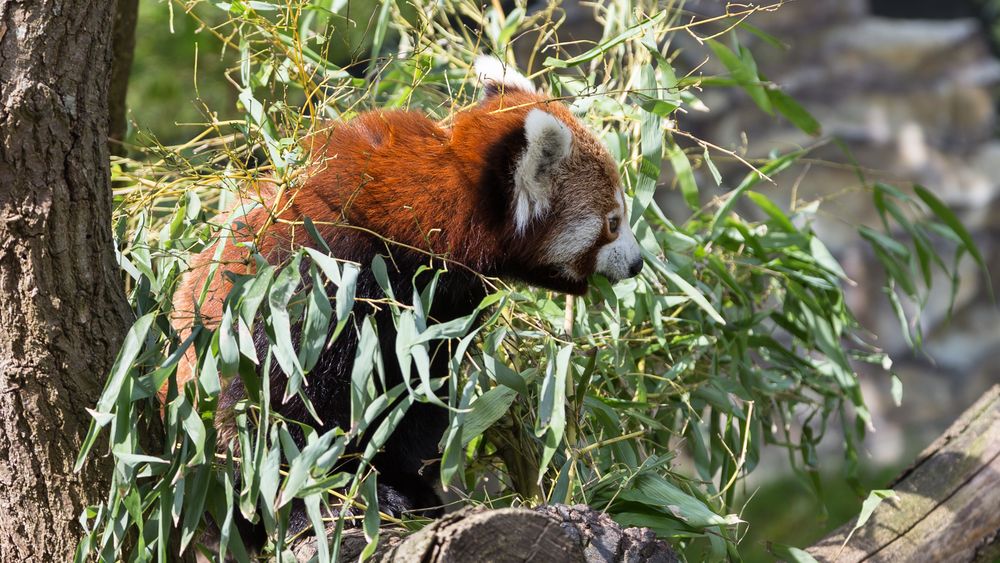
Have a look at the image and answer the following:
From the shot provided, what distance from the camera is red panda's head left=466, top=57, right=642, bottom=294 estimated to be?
7.80 feet

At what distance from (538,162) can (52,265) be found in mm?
1127

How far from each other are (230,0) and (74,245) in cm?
88

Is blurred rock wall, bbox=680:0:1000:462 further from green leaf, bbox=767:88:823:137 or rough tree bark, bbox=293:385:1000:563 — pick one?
rough tree bark, bbox=293:385:1000:563

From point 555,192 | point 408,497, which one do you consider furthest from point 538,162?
point 408,497

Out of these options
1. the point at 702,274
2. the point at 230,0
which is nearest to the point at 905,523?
the point at 702,274

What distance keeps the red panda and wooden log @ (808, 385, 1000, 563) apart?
853 mm

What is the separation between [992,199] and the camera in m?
5.89

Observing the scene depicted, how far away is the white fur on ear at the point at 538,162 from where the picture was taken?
2350 millimetres

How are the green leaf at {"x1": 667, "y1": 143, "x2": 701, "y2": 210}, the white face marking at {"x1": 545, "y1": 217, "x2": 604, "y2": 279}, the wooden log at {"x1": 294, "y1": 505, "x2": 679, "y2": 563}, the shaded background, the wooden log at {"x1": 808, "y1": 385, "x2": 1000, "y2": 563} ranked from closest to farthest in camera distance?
the wooden log at {"x1": 294, "y1": 505, "x2": 679, "y2": 563}, the wooden log at {"x1": 808, "y1": 385, "x2": 1000, "y2": 563}, the white face marking at {"x1": 545, "y1": 217, "x2": 604, "y2": 279}, the green leaf at {"x1": 667, "y1": 143, "x2": 701, "y2": 210}, the shaded background

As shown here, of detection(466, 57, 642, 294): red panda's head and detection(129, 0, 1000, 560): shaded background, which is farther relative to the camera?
detection(129, 0, 1000, 560): shaded background

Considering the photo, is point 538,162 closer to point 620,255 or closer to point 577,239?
point 577,239

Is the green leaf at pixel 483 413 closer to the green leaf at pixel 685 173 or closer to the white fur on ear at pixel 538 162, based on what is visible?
the white fur on ear at pixel 538 162

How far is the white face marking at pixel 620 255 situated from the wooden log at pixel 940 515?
0.83 meters

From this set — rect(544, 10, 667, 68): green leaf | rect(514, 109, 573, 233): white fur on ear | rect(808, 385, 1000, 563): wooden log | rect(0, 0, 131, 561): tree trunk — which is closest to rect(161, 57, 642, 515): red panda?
rect(514, 109, 573, 233): white fur on ear
